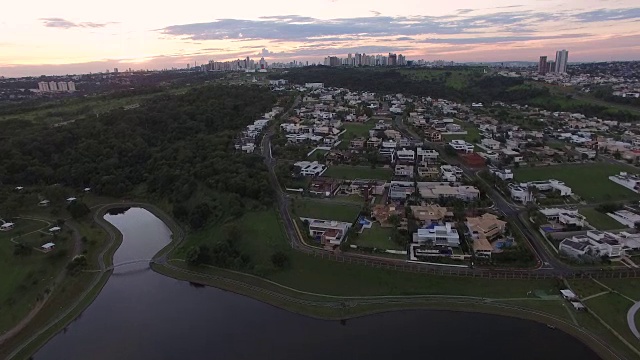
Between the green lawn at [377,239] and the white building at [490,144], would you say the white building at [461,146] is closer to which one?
the white building at [490,144]

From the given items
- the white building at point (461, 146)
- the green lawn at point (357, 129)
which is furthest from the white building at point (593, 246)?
the green lawn at point (357, 129)

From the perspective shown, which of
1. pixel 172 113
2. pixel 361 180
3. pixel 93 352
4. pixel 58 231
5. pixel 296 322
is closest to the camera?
pixel 93 352

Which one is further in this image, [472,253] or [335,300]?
[472,253]

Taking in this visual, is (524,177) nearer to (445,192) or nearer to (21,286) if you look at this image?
(445,192)

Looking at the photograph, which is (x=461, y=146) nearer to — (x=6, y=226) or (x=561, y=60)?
(x=6, y=226)

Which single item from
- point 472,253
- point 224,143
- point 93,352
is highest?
point 224,143

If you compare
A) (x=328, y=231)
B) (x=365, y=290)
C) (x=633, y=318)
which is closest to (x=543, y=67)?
(x=328, y=231)

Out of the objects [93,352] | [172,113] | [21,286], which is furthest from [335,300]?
[172,113]

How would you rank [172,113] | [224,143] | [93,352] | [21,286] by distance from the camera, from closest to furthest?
[93,352] < [21,286] < [224,143] < [172,113]
